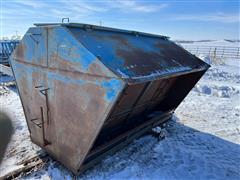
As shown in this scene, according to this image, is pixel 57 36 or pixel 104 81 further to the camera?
pixel 57 36

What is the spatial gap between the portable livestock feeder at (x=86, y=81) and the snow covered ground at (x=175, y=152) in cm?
21

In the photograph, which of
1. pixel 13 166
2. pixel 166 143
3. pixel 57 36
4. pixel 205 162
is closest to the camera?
pixel 57 36

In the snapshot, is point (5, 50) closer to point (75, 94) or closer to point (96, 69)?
point (75, 94)

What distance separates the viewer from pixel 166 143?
4039mm

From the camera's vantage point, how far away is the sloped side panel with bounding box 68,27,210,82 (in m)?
2.45

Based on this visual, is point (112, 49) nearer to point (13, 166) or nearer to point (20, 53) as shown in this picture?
point (20, 53)

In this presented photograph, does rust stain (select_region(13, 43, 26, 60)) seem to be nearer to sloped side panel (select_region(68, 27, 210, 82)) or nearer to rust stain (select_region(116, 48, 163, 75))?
sloped side panel (select_region(68, 27, 210, 82))

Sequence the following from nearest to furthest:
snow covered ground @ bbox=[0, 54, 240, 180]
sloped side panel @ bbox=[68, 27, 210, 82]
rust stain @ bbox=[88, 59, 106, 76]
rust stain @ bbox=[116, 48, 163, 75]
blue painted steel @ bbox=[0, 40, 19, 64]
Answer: rust stain @ bbox=[88, 59, 106, 76], sloped side panel @ bbox=[68, 27, 210, 82], rust stain @ bbox=[116, 48, 163, 75], snow covered ground @ bbox=[0, 54, 240, 180], blue painted steel @ bbox=[0, 40, 19, 64]

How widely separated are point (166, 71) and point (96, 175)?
5.65 ft

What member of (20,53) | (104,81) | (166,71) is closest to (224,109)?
(166,71)

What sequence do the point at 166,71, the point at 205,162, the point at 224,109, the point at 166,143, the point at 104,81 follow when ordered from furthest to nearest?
the point at 224,109, the point at 166,143, the point at 205,162, the point at 166,71, the point at 104,81

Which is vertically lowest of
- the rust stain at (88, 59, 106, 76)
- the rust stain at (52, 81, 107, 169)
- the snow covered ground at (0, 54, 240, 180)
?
the snow covered ground at (0, 54, 240, 180)

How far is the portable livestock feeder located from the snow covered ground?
0.21m

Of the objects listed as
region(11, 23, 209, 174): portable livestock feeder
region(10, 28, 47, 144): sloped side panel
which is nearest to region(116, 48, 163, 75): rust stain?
region(11, 23, 209, 174): portable livestock feeder
